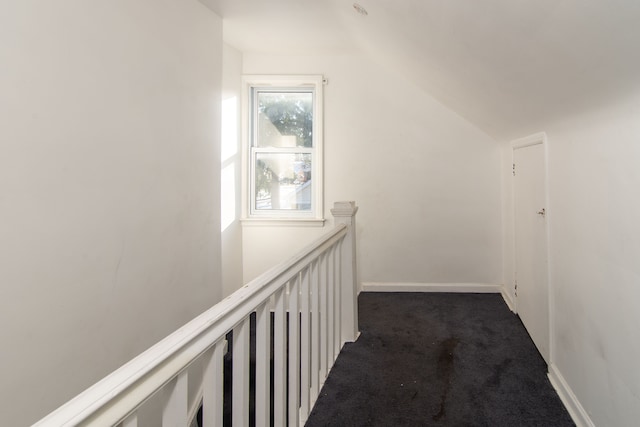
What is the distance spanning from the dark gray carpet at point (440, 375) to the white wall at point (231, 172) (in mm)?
1207

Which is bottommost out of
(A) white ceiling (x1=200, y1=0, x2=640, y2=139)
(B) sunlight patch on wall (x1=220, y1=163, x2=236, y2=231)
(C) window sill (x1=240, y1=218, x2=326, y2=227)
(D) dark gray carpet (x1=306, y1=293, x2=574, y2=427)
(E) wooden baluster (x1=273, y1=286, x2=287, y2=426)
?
(D) dark gray carpet (x1=306, y1=293, x2=574, y2=427)

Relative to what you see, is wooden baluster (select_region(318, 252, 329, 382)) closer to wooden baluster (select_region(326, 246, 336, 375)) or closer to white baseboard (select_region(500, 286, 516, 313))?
wooden baluster (select_region(326, 246, 336, 375))

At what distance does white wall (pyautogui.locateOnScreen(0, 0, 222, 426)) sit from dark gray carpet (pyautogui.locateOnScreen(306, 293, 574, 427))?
3.27ft

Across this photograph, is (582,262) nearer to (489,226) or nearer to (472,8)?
(472,8)

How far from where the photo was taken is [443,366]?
198cm

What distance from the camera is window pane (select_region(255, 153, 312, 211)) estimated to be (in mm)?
3225

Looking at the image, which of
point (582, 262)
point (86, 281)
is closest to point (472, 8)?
point (582, 262)

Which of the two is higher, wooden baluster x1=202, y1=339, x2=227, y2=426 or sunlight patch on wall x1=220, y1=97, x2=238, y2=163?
sunlight patch on wall x1=220, y1=97, x2=238, y2=163

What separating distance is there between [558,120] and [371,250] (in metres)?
1.95

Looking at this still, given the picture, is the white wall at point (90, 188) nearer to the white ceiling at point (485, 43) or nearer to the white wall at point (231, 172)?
the white wall at point (231, 172)

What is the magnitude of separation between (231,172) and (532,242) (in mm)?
2395

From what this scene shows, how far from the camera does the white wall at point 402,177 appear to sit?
3.10 metres

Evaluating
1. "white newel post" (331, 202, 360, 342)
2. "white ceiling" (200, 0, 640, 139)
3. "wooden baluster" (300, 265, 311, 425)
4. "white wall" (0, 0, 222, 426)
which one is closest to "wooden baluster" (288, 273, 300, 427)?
"wooden baluster" (300, 265, 311, 425)

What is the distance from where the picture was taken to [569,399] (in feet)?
5.24
